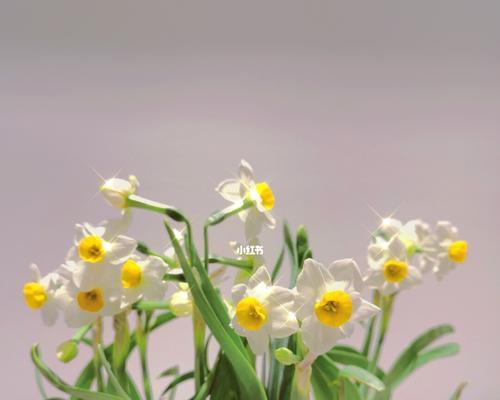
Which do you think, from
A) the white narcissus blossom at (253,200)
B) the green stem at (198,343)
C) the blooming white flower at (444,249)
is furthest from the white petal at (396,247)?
the green stem at (198,343)

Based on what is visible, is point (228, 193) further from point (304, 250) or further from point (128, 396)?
point (128, 396)

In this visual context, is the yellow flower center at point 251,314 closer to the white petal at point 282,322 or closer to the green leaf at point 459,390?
the white petal at point 282,322

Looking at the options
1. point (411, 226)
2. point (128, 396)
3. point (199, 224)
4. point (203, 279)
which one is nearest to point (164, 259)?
point (203, 279)

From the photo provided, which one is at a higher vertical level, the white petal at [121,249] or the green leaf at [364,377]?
the white petal at [121,249]

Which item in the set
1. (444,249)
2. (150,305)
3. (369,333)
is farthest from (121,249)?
(444,249)

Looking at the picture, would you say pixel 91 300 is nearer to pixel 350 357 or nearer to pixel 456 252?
pixel 350 357
